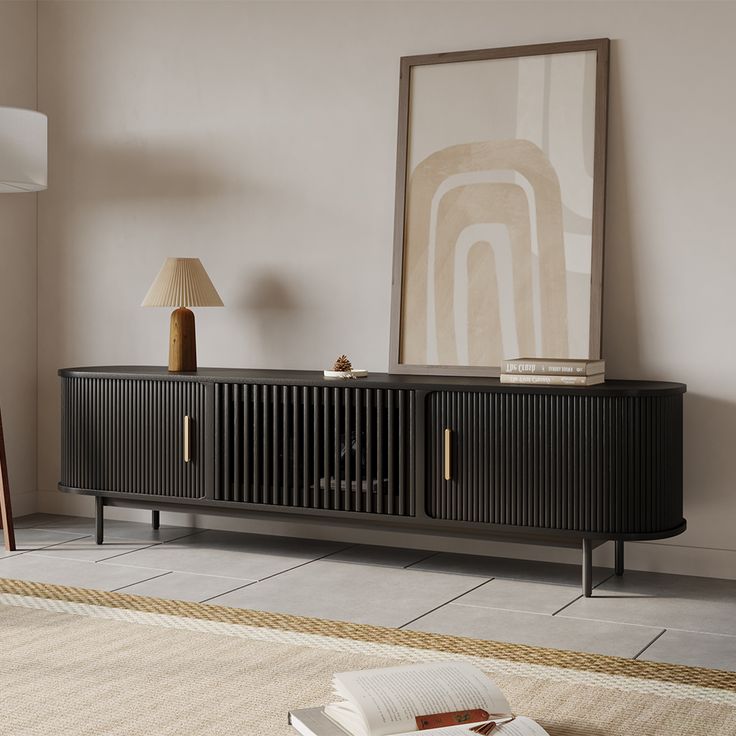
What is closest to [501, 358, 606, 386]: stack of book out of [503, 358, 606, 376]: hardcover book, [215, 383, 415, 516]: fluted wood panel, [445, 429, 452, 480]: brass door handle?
[503, 358, 606, 376]: hardcover book

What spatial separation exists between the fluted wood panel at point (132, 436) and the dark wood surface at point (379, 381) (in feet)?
0.14

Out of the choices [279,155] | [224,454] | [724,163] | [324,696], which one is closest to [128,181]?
[279,155]

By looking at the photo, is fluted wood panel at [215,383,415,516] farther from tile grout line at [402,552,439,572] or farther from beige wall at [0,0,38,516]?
beige wall at [0,0,38,516]

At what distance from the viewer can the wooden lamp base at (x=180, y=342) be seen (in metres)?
4.11

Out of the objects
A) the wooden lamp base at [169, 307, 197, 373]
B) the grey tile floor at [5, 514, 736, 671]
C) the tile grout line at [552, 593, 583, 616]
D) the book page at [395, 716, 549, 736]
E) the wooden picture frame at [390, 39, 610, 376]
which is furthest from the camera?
the wooden lamp base at [169, 307, 197, 373]

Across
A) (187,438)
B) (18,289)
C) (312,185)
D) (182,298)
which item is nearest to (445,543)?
(187,438)

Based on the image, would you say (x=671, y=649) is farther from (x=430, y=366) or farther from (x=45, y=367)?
(x=45, y=367)

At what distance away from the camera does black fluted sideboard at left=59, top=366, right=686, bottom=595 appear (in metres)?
3.31

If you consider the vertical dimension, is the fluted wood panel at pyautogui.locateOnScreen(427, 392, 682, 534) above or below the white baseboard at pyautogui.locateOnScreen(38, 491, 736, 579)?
above

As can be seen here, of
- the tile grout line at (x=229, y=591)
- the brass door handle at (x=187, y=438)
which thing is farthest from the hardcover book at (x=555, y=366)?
the brass door handle at (x=187, y=438)

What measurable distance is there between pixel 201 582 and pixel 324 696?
4.17 feet

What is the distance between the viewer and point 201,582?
3510mm

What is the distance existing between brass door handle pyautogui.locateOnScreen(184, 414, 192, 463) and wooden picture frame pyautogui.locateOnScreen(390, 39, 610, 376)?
810mm

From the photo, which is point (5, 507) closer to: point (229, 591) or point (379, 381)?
point (229, 591)
